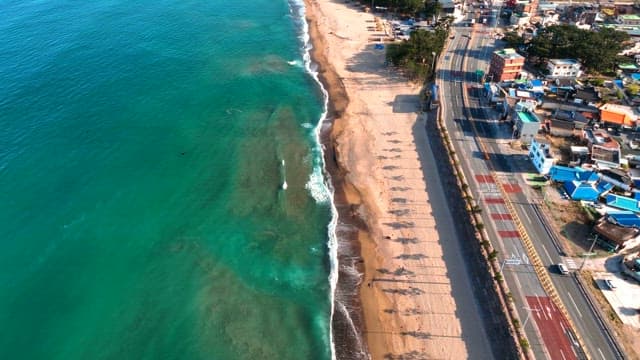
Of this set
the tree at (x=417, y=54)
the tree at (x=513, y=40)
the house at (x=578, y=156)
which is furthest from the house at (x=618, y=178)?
the tree at (x=513, y=40)

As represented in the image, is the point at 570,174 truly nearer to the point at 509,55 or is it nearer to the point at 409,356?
the point at 509,55

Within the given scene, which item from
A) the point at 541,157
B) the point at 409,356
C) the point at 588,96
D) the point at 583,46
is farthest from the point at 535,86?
the point at 409,356

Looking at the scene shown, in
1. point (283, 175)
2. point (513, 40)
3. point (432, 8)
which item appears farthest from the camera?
point (432, 8)

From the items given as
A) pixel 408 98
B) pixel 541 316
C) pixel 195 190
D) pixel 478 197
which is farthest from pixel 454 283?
pixel 408 98

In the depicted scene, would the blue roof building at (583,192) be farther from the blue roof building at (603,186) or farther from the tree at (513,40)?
the tree at (513,40)

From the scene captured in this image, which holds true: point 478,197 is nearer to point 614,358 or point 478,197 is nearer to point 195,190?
point 614,358

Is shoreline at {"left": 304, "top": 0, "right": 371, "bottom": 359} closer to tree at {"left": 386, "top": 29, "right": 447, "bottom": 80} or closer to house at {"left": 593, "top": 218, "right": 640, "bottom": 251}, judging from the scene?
tree at {"left": 386, "top": 29, "right": 447, "bottom": 80}
